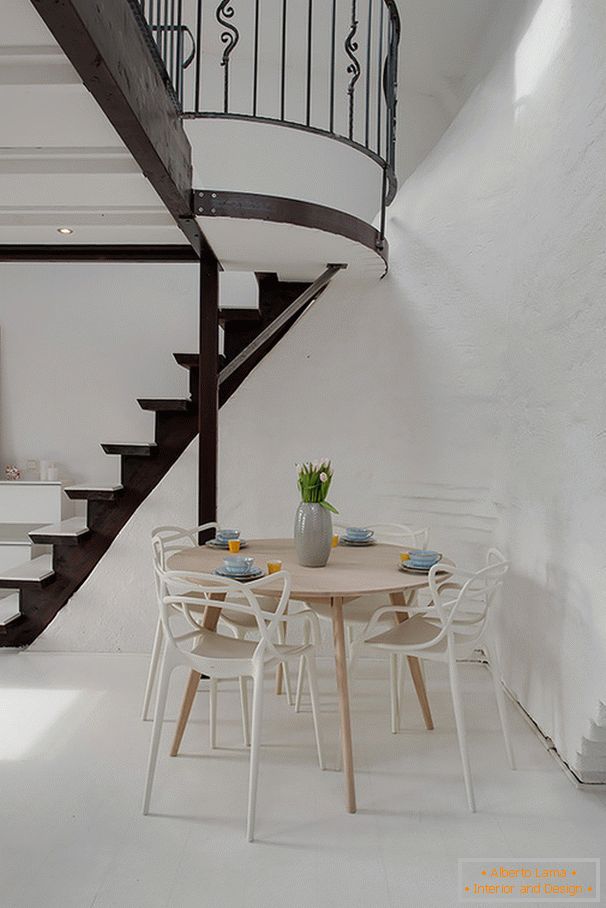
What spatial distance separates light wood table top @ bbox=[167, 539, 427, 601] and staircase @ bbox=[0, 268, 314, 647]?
105cm

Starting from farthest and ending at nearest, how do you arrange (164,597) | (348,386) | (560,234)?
(348,386), (560,234), (164,597)

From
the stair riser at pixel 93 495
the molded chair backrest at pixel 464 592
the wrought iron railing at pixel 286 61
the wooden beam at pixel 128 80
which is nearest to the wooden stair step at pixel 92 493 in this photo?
the stair riser at pixel 93 495

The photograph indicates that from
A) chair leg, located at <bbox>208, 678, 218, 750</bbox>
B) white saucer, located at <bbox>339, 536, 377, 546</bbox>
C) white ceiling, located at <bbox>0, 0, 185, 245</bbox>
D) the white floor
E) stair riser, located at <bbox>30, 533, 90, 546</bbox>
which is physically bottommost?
the white floor

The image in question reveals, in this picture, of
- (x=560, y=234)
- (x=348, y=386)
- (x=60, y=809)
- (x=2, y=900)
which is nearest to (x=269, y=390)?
(x=348, y=386)

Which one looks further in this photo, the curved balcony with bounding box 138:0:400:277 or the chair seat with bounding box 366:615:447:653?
the curved balcony with bounding box 138:0:400:277

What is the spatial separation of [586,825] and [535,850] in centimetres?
28

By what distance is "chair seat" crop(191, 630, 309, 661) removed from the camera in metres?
2.87

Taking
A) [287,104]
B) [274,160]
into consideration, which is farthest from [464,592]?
[287,104]

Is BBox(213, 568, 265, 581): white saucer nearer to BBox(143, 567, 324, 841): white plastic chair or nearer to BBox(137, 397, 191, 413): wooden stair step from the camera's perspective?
BBox(143, 567, 324, 841): white plastic chair

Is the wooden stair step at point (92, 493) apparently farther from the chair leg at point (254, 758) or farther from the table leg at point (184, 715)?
the chair leg at point (254, 758)

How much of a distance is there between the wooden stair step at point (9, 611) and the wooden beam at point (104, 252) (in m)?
2.10

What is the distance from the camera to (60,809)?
9.01 feet

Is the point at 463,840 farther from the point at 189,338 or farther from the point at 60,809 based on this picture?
the point at 189,338

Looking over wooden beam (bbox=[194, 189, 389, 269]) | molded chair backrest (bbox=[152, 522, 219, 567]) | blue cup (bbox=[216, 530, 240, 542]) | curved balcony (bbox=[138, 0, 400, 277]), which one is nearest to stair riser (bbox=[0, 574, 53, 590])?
molded chair backrest (bbox=[152, 522, 219, 567])
